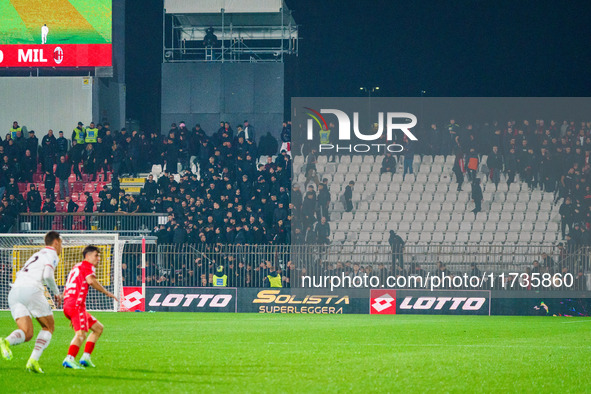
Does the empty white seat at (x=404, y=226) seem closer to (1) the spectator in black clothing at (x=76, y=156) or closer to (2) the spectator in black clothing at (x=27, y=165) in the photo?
(1) the spectator in black clothing at (x=76, y=156)

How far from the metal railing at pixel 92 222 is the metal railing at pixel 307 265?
155 inches

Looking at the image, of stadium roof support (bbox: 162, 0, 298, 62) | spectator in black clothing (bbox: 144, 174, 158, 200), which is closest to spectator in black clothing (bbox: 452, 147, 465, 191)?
stadium roof support (bbox: 162, 0, 298, 62)

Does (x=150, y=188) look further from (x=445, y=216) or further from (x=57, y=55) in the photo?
(x=445, y=216)

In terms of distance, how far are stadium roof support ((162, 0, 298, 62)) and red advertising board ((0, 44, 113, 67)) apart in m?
2.78

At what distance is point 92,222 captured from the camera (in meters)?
33.0

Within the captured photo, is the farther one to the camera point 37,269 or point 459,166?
point 459,166

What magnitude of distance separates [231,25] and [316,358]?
26.9 meters

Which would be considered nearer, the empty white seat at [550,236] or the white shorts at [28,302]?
the white shorts at [28,302]

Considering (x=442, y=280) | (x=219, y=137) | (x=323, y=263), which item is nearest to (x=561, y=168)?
(x=442, y=280)

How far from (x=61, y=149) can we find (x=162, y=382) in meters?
26.5

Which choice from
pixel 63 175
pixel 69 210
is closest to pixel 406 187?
pixel 69 210

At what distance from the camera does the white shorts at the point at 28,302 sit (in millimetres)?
11258

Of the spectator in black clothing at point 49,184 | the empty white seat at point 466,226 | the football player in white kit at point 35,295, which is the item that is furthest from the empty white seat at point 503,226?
the football player in white kit at point 35,295

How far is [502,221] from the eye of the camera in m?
33.4
